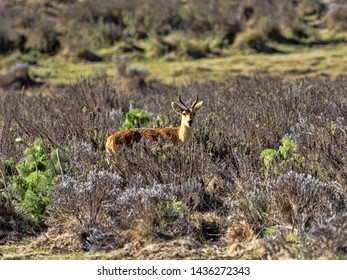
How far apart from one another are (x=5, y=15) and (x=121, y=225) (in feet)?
79.7

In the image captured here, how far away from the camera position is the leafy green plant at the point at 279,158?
6484mm

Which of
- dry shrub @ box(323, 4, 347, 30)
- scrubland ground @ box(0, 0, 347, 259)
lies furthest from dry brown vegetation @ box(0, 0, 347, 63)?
scrubland ground @ box(0, 0, 347, 259)

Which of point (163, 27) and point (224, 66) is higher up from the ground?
point (163, 27)

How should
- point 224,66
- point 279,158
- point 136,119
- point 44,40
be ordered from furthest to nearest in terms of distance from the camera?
point 44,40, point 224,66, point 136,119, point 279,158

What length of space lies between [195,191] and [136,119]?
10.3 feet

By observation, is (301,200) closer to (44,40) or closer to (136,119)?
(136,119)

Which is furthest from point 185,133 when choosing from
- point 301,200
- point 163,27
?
point 163,27

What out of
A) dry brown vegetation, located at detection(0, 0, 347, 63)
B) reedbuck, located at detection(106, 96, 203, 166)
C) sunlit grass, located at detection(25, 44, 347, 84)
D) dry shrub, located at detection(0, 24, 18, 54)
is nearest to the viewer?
reedbuck, located at detection(106, 96, 203, 166)

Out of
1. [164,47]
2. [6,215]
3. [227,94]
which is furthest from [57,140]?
[164,47]

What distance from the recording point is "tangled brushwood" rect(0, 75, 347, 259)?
5.79 meters

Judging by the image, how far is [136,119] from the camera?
30.7ft

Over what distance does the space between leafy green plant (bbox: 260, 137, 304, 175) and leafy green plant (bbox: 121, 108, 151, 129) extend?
2.57 m

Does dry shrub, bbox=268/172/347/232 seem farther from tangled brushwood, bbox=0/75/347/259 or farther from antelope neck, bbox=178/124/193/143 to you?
antelope neck, bbox=178/124/193/143

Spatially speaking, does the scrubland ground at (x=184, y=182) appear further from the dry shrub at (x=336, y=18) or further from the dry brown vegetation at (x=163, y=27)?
the dry shrub at (x=336, y=18)
